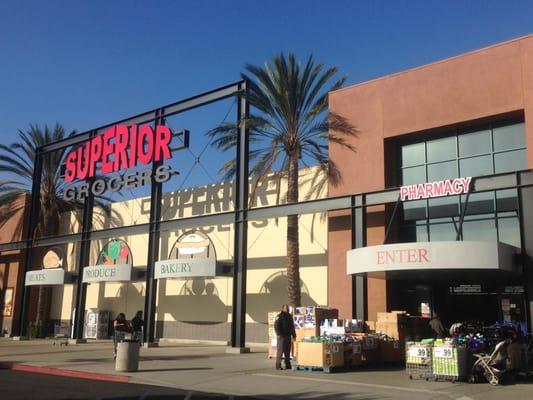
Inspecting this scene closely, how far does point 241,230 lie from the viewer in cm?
2488

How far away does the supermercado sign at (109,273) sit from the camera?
98.1 feet

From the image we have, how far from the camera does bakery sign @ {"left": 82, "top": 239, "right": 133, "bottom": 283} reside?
1180 inches

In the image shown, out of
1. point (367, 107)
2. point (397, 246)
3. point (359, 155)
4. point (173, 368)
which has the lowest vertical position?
point (173, 368)

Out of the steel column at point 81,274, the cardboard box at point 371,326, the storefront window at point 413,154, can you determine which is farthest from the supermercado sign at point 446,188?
the steel column at point 81,274

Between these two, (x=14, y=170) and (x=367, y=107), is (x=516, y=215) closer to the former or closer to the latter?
(x=367, y=107)

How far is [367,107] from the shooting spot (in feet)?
78.1

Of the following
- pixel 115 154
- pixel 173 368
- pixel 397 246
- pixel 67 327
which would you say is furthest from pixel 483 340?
pixel 67 327

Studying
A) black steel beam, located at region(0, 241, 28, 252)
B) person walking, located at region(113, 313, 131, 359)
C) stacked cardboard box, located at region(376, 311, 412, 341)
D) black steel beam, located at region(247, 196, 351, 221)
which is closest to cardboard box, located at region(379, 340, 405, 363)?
stacked cardboard box, located at region(376, 311, 412, 341)

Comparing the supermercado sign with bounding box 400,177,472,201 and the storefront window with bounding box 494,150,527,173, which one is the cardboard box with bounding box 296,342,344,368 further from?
the storefront window with bounding box 494,150,527,173

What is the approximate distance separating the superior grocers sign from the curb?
42.8 feet

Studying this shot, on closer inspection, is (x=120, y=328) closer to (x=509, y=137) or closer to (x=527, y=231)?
(x=527, y=231)

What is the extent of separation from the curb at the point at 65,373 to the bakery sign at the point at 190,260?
896cm

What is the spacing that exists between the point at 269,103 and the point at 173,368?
12843mm

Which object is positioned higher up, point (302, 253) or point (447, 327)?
point (302, 253)
